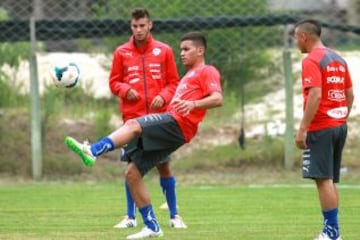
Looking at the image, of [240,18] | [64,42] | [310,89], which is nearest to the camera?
[310,89]

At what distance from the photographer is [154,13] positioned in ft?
55.7

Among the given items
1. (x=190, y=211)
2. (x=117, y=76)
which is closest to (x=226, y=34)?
(x=190, y=211)

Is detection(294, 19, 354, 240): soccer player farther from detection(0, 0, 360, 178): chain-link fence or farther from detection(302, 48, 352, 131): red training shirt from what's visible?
detection(0, 0, 360, 178): chain-link fence

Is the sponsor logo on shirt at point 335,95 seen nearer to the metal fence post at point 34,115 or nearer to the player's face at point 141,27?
the player's face at point 141,27

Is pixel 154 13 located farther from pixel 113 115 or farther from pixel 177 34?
pixel 113 115

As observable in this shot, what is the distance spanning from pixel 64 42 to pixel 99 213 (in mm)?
6599

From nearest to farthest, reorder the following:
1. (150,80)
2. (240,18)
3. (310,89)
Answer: (310,89)
(150,80)
(240,18)

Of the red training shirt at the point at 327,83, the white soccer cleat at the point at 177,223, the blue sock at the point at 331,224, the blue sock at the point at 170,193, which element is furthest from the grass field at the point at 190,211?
the red training shirt at the point at 327,83

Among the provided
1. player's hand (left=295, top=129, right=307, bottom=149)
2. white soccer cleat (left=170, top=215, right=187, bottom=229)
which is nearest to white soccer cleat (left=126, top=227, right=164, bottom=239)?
white soccer cleat (left=170, top=215, right=187, bottom=229)

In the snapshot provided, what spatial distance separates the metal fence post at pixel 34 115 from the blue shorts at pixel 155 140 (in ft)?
21.8

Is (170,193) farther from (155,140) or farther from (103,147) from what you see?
(103,147)

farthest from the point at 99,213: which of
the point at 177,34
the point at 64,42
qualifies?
the point at 64,42

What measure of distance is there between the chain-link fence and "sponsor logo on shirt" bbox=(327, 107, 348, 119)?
7217 mm

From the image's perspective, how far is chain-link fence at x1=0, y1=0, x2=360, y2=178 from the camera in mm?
16375
